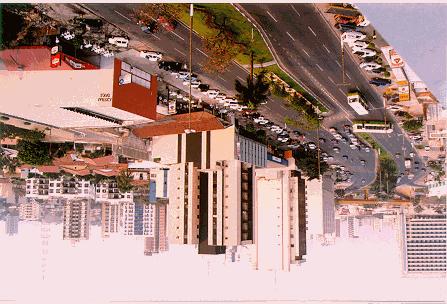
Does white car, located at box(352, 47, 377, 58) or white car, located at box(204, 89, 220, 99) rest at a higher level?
white car, located at box(352, 47, 377, 58)

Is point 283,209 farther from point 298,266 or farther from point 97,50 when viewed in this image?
point 97,50

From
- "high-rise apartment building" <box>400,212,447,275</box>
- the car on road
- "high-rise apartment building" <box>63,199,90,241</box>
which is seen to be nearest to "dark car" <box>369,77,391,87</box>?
the car on road

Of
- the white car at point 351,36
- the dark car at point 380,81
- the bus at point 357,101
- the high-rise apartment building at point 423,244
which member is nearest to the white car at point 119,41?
the white car at point 351,36

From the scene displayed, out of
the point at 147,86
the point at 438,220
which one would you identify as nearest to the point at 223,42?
the point at 147,86

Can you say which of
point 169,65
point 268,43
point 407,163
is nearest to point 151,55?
point 169,65

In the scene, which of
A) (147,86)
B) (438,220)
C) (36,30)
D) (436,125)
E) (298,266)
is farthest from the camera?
(438,220)

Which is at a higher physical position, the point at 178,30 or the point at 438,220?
the point at 178,30

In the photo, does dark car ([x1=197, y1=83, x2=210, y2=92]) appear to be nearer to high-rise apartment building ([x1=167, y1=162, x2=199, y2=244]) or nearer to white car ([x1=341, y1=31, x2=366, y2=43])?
white car ([x1=341, y1=31, x2=366, y2=43])
